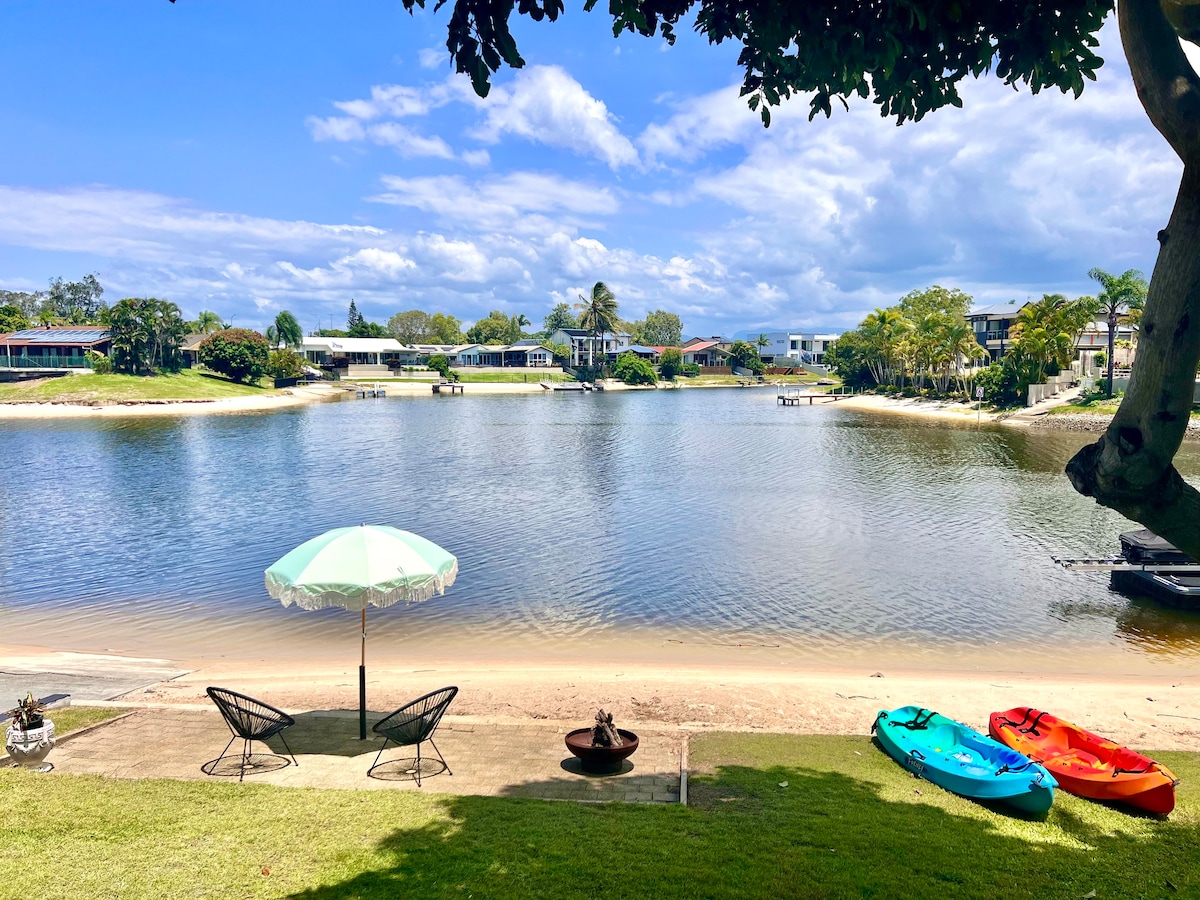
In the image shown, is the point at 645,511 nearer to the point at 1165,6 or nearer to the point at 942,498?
the point at 942,498

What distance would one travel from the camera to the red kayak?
8.37 metres

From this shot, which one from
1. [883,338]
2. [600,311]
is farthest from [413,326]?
[883,338]

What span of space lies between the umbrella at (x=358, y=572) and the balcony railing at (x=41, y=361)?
11154 centimetres

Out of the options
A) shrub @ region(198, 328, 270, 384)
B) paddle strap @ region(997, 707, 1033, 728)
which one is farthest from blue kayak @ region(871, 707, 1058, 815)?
shrub @ region(198, 328, 270, 384)

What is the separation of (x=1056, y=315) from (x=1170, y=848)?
83246mm

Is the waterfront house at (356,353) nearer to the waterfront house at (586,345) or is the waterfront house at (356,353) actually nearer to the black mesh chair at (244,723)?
the waterfront house at (586,345)

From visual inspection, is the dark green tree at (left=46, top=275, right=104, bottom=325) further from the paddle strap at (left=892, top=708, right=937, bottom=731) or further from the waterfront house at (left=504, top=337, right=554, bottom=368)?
the paddle strap at (left=892, top=708, right=937, bottom=731)

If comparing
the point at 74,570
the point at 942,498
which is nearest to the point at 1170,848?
the point at 74,570

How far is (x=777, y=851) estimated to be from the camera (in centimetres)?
695

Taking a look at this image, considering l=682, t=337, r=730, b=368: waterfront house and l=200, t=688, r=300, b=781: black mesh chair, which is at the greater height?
l=682, t=337, r=730, b=368: waterfront house

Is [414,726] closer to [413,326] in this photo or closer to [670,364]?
[670,364]

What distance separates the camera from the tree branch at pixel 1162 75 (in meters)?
5.00

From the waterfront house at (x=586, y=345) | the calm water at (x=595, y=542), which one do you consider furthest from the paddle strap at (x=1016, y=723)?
the waterfront house at (x=586, y=345)

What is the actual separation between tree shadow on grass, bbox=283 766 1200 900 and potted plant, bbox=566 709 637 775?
1060 mm
